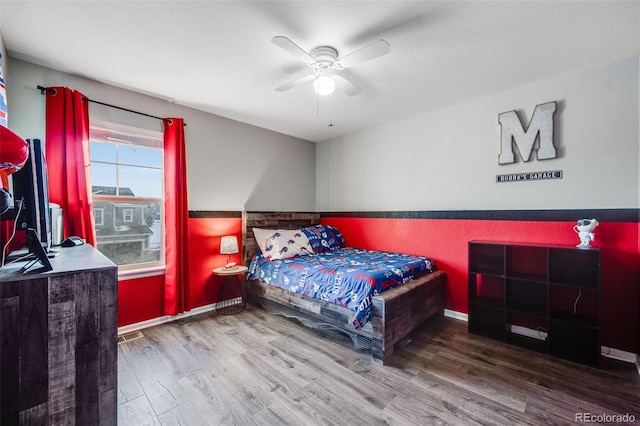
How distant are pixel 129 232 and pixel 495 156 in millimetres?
4064

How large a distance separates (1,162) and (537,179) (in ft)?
11.9

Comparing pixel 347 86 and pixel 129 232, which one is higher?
pixel 347 86

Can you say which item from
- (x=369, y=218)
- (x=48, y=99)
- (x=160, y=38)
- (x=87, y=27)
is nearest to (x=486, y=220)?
(x=369, y=218)

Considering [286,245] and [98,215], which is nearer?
[98,215]

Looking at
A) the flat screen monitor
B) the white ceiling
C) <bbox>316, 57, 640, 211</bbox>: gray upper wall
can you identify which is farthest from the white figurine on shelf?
the flat screen monitor

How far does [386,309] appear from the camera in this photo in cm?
211

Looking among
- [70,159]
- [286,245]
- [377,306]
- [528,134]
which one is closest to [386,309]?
[377,306]

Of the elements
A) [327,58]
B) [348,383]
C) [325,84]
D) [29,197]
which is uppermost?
[327,58]

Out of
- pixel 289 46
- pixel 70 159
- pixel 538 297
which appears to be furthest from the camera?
pixel 538 297

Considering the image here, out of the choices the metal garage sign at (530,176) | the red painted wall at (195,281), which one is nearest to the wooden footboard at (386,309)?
the red painted wall at (195,281)

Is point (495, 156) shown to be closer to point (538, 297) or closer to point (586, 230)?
point (586, 230)

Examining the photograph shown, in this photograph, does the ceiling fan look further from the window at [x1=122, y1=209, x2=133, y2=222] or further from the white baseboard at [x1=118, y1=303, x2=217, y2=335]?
the white baseboard at [x1=118, y1=303, x2=217, y2=335]

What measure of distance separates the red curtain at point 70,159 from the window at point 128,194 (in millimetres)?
244

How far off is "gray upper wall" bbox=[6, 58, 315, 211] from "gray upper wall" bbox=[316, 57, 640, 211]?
757 mm
